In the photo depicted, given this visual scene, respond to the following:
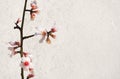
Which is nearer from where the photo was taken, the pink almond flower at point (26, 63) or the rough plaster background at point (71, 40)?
the pink almond flower at point (26, 63)

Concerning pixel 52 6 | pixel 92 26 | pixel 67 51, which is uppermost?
pixel 52 6

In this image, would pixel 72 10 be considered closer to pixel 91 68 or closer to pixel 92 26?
pixel 92 26

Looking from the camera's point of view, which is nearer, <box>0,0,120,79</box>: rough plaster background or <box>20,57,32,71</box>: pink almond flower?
<box>20,57,32,71</box>: pink almond flower

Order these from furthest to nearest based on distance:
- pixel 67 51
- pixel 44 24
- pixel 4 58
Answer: pixel 67 51 < pixel 44 24 < pixel 4 58

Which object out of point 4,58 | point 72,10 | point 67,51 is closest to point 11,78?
point 4,58

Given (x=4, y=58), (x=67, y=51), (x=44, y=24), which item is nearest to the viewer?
(x=4, y=58)

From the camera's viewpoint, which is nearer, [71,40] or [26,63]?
[26,63]

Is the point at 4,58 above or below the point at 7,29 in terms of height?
below

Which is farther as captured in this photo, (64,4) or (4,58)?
(64,4)
